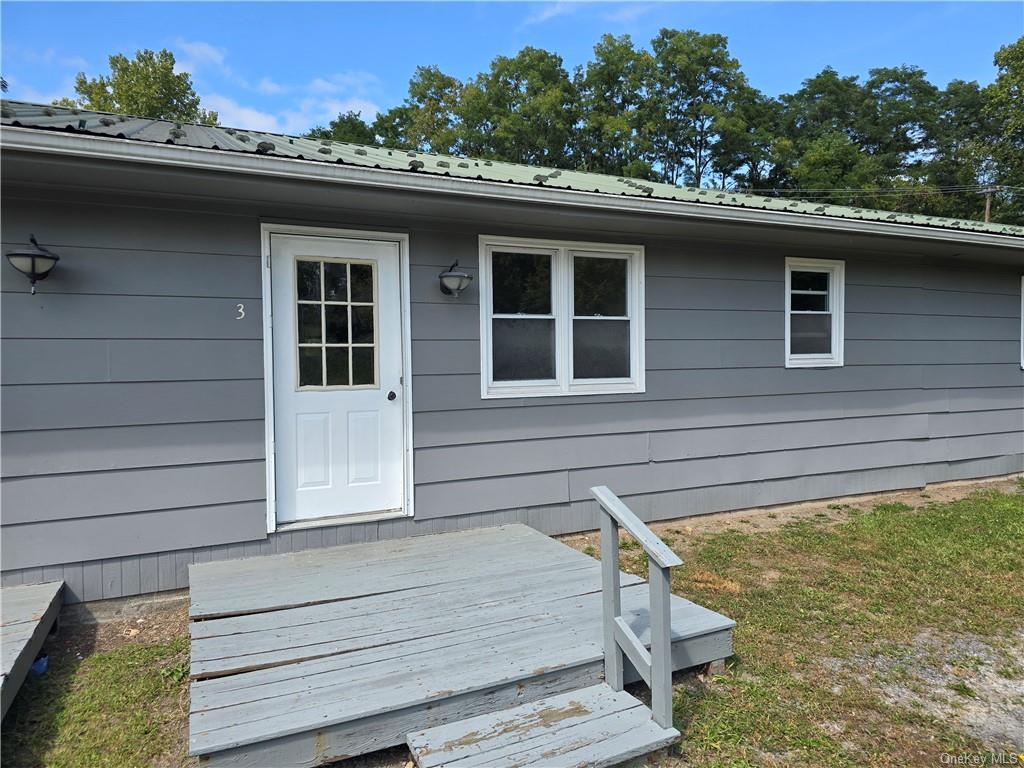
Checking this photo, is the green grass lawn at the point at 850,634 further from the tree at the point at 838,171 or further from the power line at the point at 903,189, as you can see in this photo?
the tree at the point at 838,171

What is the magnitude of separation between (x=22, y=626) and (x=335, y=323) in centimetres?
213

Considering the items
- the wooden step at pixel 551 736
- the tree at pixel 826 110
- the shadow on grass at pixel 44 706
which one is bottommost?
the shadow on grass at pixel 44 706

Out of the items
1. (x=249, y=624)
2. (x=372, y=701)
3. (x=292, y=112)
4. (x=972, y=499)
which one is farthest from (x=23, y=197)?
(x=292, y=112)

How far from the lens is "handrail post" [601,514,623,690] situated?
2.34 metres

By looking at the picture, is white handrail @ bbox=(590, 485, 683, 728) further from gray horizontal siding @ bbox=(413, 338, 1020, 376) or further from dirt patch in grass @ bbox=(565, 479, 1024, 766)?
gray horizontal siding @ bbox=(413, 338, 1020, 376)

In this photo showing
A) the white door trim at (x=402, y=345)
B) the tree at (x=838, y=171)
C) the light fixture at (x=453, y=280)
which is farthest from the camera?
the tree at (x=838, y=171)

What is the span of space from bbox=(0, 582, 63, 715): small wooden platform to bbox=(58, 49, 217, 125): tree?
22.7 m

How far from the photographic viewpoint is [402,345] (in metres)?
4.04

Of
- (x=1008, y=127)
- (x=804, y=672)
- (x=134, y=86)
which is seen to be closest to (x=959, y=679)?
(x=804, y=672)

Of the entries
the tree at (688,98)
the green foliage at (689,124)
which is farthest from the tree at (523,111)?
the tree at (688,98)

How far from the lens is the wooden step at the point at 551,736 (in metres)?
1.96

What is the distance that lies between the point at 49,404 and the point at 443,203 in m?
2.38

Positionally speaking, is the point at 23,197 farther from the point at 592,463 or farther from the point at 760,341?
the point at 760,341

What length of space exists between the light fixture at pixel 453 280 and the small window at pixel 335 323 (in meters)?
0.45
